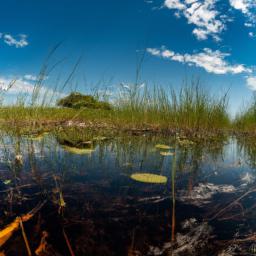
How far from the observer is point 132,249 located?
3.13 feet

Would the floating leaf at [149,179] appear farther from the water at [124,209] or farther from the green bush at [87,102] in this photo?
the green bush at [87,102]

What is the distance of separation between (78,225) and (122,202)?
13.4 inches

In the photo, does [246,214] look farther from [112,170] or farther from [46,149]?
[46,149]

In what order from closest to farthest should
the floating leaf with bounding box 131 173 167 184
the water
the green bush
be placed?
the water, the floating leaf with bounding box 131 173 167 184, the green bush

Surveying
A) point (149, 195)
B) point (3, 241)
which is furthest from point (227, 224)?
point (3, 241)

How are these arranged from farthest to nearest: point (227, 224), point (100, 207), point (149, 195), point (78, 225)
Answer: point (149, 195), point (100, 207), point (227, 224), point (78, 225)

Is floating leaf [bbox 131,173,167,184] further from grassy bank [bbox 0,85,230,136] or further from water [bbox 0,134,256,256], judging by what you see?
grassy bank [bbox 0,85,230,136]

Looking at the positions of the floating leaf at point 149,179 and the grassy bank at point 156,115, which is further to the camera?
the grassy bank at point 156,115

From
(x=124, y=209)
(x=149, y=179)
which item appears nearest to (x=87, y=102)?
(x=149, y=179)

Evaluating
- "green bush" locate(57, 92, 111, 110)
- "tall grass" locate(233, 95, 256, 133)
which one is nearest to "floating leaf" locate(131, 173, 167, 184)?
"green bush" locate(57, 92, 111, 110)

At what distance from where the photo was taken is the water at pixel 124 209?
3.24 feet

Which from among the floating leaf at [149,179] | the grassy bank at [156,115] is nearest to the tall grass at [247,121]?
the grassy bank at [156,115]

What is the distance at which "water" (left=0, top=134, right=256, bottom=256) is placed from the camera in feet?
3.24

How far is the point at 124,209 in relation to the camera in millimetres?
1313
